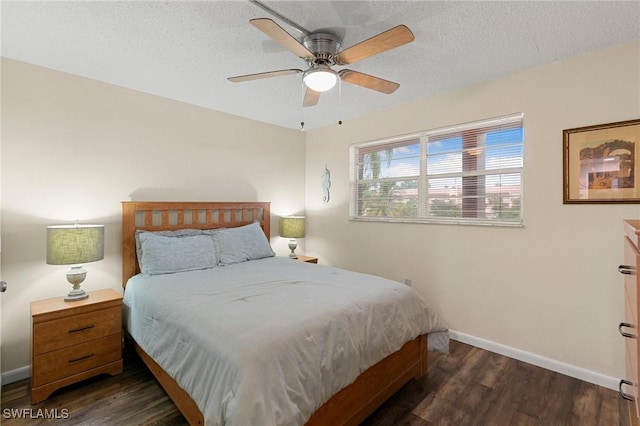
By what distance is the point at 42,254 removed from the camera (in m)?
2.44

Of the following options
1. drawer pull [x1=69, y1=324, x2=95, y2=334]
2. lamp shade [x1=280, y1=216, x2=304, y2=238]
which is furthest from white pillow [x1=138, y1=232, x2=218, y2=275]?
lamp shade [x1=280, y1=216, x2=304, y2=238]

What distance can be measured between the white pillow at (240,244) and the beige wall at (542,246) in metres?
1.56

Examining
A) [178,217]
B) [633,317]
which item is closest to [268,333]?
[633,317]

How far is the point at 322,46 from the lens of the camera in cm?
195

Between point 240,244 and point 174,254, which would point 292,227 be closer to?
point 240,244

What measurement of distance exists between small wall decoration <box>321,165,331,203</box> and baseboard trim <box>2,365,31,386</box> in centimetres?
333

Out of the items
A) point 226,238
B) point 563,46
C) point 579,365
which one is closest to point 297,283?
point 226,238

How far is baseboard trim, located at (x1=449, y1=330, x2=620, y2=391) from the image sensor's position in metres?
2.20

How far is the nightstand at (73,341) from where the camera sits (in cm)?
203

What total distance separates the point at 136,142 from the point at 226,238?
127 centimetres

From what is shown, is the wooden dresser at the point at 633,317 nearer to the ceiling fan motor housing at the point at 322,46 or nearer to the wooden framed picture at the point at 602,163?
the wooden framed picture at the point at 602,163

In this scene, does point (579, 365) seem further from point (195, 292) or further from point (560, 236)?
point (195, 292)

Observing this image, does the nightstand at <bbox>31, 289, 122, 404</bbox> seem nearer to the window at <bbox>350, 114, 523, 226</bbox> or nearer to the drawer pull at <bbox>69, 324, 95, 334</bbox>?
the drawer pull at <bbox>69, 324, 95, 334</bbox>

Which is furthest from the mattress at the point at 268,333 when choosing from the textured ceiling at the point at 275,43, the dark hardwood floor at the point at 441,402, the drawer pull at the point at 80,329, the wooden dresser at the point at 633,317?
the textured ceiling at the point at 275,43
